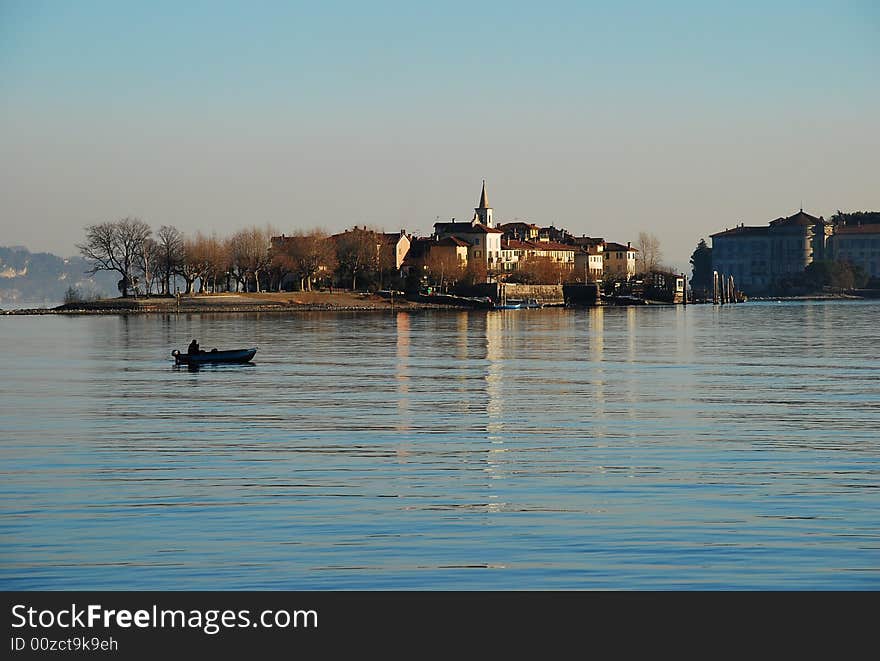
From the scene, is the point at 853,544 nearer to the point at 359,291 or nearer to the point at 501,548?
the point at 501,548

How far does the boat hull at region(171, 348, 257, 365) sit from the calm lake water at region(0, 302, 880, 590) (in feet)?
9.79

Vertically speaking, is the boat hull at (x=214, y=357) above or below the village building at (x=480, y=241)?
below

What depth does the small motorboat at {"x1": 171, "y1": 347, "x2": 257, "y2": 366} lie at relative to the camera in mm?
45906

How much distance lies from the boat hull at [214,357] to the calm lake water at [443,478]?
2984 mm

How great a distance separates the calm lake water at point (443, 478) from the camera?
1403cm

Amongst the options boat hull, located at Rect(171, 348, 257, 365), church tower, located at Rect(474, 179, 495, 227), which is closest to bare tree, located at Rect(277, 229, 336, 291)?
church tower, located at Rect(474, 179, 495, 227)

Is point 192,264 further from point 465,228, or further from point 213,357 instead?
point 213,357

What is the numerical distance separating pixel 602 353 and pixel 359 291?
9018 cm

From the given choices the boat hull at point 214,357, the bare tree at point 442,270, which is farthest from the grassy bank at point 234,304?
the boat hull at point 214,357

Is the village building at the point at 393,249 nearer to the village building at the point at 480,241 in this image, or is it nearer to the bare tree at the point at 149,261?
the village building at the point at 480,241

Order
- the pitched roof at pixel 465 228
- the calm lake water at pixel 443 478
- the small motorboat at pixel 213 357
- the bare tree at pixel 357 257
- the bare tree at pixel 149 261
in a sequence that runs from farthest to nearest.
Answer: the pitched roof at pixel 465 228 < the bare tree at pixel 357 257 < the bare tree at pixel 149 261 < the small motorboat at pixel 213 357 < the calm lake water at pixel 443 478

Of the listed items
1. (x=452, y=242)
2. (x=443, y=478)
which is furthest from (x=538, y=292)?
(x=443, y=478)

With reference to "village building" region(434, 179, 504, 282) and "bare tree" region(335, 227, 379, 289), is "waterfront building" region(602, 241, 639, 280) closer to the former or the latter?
"village building" region(434, 179, 504, 282)
